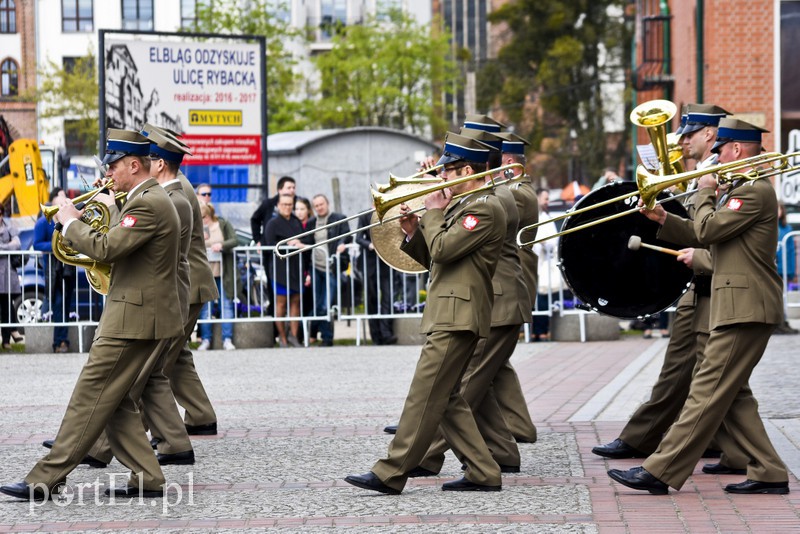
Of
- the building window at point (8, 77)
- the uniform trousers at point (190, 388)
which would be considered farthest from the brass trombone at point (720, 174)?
the building window at point (8, 77)

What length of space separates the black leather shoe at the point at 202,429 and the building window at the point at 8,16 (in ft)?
190

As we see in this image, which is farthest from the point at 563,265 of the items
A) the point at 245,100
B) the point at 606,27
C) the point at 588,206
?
the point at 606,27

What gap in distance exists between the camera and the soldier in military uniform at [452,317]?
7.04m

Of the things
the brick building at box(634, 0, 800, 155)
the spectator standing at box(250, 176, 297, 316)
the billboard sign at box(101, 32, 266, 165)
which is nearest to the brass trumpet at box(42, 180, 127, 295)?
the spectator standing at box(250, 176, 297, 316)

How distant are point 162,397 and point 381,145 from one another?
776 inches

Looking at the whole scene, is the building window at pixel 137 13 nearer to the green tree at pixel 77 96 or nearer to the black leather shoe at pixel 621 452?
the green tree at pixel 77 96

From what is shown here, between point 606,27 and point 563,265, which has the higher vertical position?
point 606,27

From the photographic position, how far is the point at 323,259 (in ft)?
53.6

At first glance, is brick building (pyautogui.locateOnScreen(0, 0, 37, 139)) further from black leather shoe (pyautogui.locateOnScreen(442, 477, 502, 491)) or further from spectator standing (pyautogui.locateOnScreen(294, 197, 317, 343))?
black leather shoe (pyautogui.locateOnScreen(442, 477, 502, 491))

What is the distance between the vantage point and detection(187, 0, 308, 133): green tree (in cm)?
4728

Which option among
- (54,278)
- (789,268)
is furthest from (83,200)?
(789,268)

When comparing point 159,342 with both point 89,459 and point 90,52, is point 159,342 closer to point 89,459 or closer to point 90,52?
point 89,459

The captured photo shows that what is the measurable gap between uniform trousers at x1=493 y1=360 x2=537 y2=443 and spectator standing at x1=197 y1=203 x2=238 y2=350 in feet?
24.1

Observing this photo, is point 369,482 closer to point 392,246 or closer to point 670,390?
point 670,390
